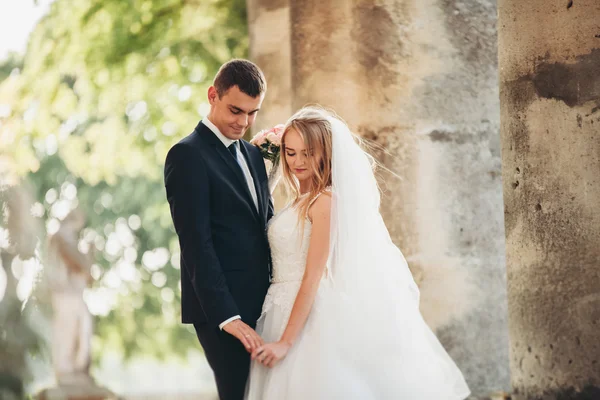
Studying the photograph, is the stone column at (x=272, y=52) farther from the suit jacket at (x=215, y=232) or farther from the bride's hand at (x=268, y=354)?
the bride's hand at (x=268, y=354)

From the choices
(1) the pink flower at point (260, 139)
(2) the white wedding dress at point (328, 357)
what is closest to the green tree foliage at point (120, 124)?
(1) the pink flower at point (260, 139)

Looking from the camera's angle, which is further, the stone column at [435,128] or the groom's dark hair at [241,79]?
the stone column at [435,128]

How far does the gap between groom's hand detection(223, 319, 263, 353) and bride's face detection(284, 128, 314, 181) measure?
0.61 metres

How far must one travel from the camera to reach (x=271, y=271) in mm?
3377

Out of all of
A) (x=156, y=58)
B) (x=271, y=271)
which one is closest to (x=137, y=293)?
(x=156, y=58)

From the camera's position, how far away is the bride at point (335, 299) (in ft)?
10.2

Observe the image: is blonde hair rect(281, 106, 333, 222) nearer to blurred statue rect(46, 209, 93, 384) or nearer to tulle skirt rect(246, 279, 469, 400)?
tulle skirt rect(246, 279, 469, 400)

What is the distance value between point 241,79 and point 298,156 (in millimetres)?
358

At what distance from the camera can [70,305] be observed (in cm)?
904

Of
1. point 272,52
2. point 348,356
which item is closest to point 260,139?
point 348,356

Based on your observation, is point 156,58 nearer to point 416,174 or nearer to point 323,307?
point 416,174

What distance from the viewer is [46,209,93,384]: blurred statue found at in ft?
29.0

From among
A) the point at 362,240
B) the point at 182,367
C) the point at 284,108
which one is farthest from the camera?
the point at 182,367

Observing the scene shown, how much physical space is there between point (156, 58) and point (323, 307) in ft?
19.9
